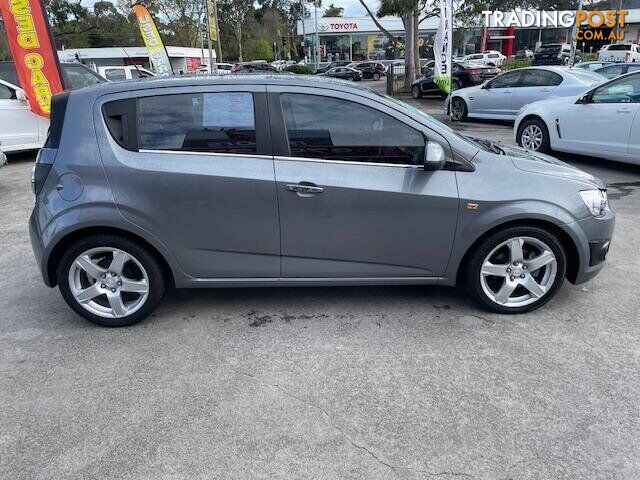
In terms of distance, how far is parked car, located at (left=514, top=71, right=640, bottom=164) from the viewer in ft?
24.5

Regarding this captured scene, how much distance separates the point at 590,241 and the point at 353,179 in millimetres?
1740

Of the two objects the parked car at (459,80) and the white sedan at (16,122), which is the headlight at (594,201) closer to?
the white sedan at (16,122)

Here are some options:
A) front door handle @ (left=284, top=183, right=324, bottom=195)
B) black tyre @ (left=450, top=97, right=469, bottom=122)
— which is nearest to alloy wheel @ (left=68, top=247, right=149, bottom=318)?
front door handle @ (left=284, top=183, right=324, bottom=195)

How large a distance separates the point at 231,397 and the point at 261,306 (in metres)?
1.15

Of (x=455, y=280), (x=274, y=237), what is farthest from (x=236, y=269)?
(x=455, y=280)

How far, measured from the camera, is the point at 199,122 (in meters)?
3.54

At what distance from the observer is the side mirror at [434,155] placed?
134 inches

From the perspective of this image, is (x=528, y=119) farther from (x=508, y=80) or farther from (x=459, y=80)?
(x=459, y=80)

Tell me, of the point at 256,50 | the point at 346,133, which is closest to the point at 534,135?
the point at 346,133

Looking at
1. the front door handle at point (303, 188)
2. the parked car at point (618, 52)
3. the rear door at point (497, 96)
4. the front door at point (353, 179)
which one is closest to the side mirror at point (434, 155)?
the front door at point (353, 179)

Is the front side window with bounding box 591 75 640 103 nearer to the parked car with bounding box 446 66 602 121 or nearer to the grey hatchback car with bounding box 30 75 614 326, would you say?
the parked car with bounding box 446 66 602 121

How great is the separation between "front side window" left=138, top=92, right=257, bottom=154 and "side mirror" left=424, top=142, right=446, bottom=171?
1.14 meters

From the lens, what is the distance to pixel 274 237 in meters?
3.60

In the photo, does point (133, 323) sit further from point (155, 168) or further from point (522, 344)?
point (522, 344)
